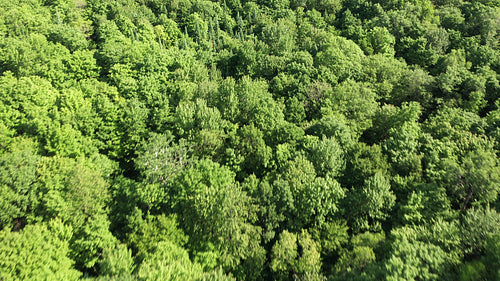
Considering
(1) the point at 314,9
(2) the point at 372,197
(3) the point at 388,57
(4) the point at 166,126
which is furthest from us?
(1) the point at 314,9

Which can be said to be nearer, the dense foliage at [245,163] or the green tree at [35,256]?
the green tree at [35,256]

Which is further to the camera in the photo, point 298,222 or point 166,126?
point 166,126

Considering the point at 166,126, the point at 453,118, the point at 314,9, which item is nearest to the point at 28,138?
the point at 166,126

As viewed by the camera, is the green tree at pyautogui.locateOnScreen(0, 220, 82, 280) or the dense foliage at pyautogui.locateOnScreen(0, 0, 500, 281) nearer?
the green tree at pyautogui.locateOnScreen(0, 220, 82, 280)

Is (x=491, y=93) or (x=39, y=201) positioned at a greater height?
(x=491, y=93)

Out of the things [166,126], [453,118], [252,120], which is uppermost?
[453,118]

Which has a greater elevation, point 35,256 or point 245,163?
point 35,256

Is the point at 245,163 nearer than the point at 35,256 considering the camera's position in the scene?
No

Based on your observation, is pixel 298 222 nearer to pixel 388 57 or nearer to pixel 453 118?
pixel 453 118
